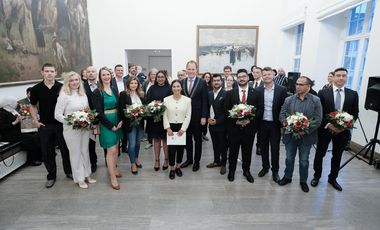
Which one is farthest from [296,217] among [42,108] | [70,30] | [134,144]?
[70,30]

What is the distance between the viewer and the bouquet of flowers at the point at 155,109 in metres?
3.42

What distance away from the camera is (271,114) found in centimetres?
343

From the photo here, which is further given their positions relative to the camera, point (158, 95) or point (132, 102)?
point (158, 95)

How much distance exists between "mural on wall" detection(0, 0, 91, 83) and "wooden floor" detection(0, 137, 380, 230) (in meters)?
2.15

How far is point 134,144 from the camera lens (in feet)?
12.4

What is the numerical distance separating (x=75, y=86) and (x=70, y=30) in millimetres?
4717

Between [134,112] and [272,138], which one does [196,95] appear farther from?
[272,138]

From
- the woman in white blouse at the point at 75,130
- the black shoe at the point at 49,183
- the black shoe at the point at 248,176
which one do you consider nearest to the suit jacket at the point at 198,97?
the black shoe at the point at 248,176

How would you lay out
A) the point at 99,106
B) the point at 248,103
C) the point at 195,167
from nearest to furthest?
the point at 99,106
the point at 248,103
the point at 195,167

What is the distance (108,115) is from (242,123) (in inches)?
75.6

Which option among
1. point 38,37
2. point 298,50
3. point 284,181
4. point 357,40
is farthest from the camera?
point 298,50

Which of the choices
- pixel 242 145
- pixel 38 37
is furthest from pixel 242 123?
pixel 38 37

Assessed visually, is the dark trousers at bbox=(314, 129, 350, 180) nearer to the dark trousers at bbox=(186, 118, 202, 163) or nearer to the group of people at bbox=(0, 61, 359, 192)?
the group of people at bbox=(0, 61, 359, 192)

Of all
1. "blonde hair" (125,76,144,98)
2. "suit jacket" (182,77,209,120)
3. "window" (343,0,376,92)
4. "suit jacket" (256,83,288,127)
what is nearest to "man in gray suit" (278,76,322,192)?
"suit jacket" (256,83,288,127)
